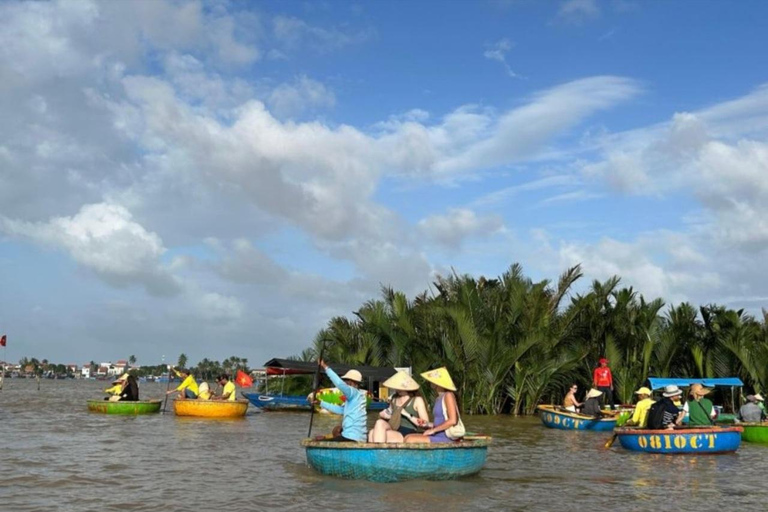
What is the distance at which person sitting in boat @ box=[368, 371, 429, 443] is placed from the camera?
12.7 metres

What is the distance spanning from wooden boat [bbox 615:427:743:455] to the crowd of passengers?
616 cm

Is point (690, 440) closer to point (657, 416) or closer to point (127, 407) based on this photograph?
point (657, 416)

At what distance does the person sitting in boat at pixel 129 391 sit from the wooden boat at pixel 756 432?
19.8m

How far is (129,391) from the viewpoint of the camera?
27703mm

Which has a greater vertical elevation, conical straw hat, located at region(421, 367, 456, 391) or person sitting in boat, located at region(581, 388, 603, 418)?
conical straw hat, located at region(421, 367, 456, 391)

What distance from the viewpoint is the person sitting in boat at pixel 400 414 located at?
501 inches

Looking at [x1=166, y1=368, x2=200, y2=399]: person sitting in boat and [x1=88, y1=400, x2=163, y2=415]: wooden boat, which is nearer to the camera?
[x1=88, y1=400, x2=163, y2=415]: wooden boat

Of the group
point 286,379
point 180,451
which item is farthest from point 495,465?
point 286,379

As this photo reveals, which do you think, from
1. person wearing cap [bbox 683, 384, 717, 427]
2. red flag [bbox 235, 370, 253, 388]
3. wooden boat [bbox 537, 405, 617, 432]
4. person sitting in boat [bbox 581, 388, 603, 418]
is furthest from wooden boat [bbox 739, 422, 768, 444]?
red flag [bbox 235, 370, 253, 388]

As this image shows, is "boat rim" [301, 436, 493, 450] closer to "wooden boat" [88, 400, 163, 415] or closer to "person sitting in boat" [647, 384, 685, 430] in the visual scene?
"person sitting in boat" [647, 384, 685, 430]

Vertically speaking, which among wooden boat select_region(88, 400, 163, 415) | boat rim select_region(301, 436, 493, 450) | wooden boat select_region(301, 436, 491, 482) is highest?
wooden boat select_region(88, 400, 163, 415)

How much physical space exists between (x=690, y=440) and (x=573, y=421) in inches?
301

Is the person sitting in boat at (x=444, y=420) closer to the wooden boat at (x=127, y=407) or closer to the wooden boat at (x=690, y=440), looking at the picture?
the wooden boat at (x=690, y=440)

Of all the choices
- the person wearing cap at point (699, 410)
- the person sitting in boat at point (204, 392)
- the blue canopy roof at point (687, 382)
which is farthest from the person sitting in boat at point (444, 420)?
the person sitting in boat at point (204, 392)
